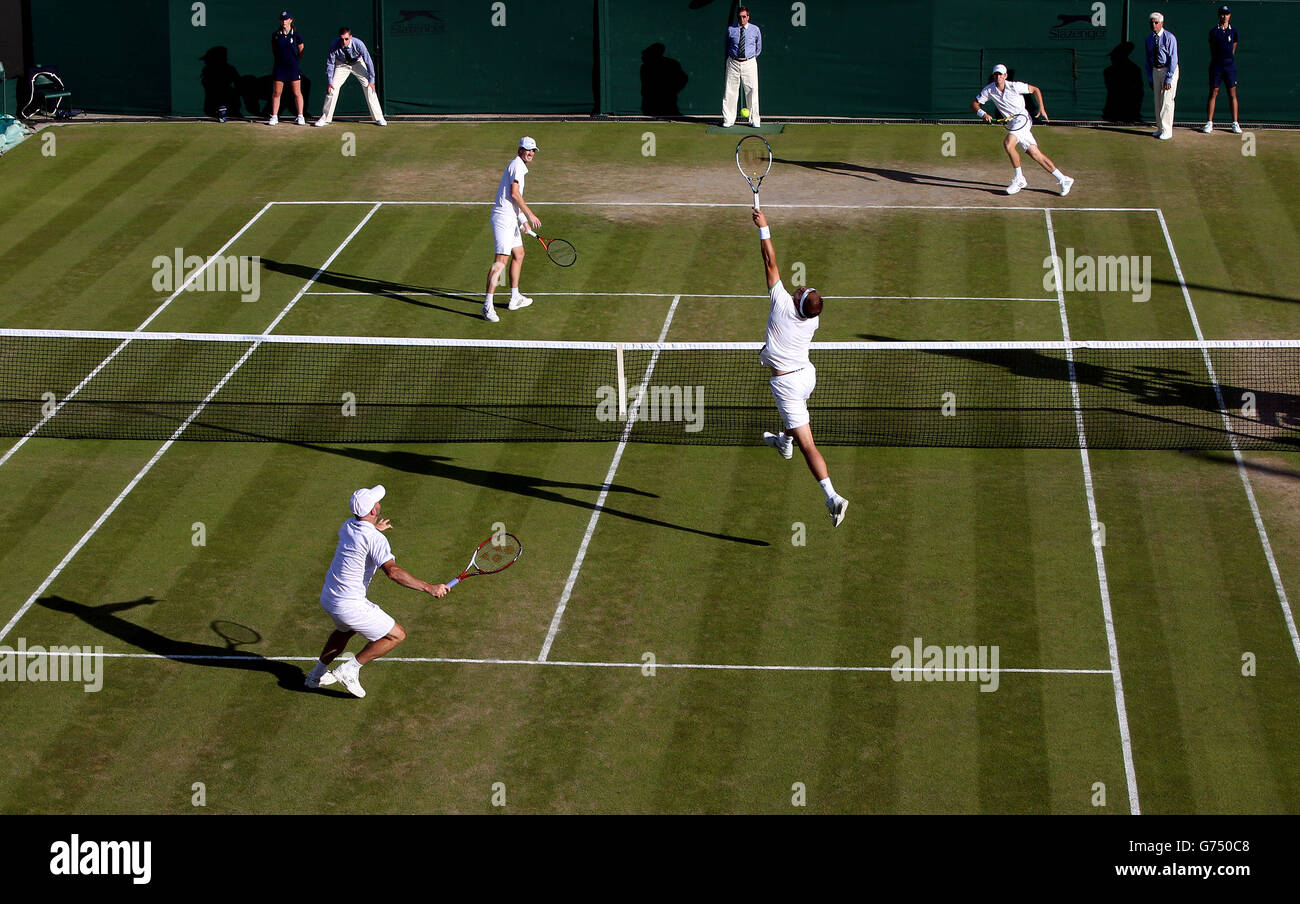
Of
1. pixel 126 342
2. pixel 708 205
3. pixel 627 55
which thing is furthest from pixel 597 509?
pixel 627 55

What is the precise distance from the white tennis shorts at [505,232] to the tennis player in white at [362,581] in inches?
393

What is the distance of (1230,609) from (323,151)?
22.2 meters

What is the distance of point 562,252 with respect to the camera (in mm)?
27344

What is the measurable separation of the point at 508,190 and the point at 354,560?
10.5m

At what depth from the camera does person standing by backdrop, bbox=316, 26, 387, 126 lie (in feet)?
111

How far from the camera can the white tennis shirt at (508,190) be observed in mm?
23078

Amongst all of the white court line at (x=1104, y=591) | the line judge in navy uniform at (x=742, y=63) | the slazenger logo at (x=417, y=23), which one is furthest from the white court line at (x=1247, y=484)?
the slazenger logo at (x=417, y=23)

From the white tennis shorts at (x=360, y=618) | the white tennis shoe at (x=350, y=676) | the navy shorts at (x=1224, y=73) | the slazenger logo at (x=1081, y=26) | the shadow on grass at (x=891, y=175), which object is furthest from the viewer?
the slazenger logo at (x=1081, y=26)

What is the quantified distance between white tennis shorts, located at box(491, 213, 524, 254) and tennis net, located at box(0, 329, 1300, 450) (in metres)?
1.57

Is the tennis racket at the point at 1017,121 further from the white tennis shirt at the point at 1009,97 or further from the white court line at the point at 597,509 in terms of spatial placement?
the white court line at the point at 597,509

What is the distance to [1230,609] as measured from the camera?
1616 cm

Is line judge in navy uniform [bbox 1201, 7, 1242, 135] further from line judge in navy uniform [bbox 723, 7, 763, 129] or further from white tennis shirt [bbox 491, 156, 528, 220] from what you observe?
white tennis shirt [bbox 491, 156, 528, 220]
